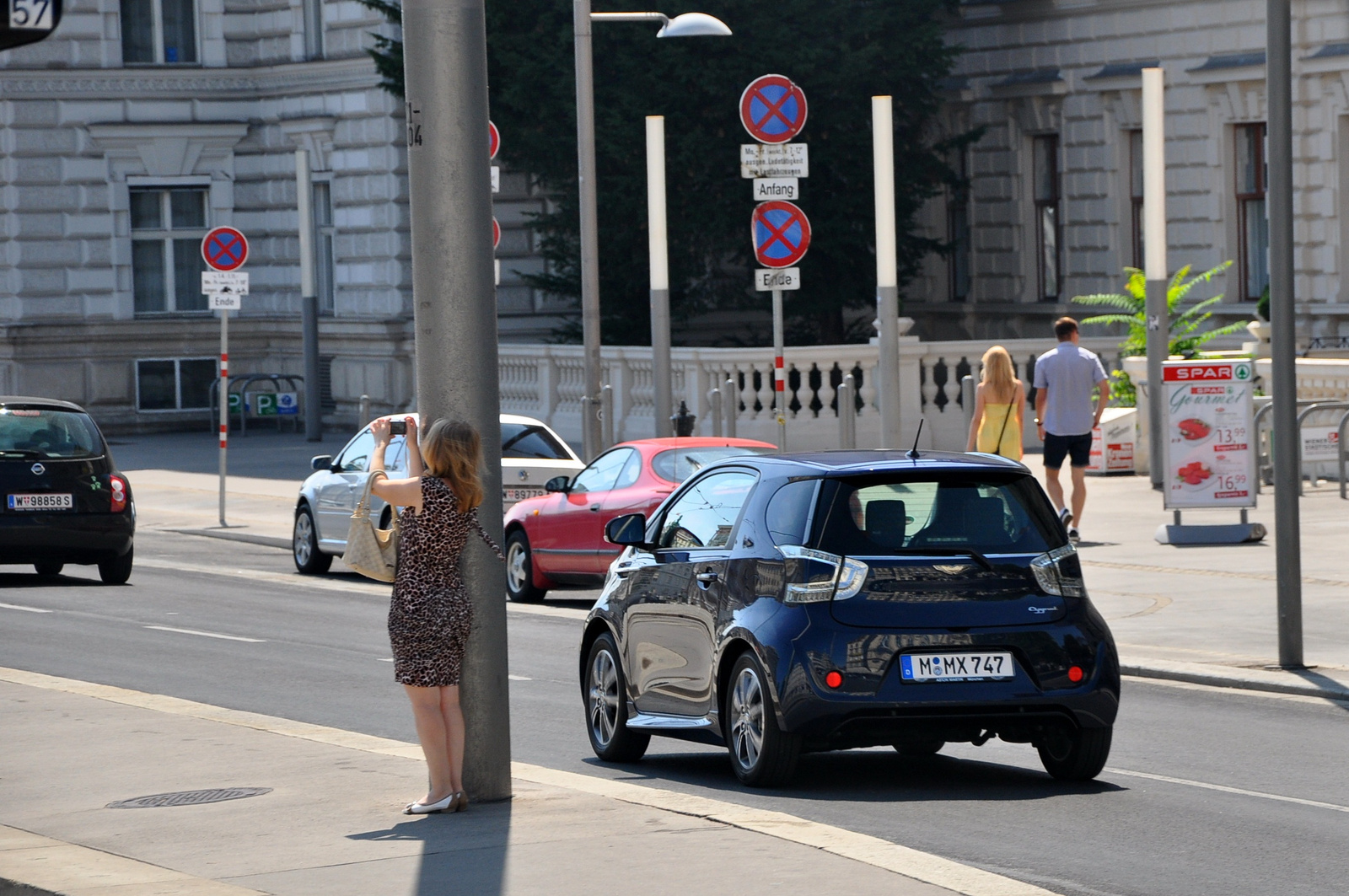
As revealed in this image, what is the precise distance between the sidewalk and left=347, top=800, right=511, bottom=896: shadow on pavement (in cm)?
Result: 599

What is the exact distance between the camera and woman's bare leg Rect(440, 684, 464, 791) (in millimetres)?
8906

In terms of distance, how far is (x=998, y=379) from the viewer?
20.2 m

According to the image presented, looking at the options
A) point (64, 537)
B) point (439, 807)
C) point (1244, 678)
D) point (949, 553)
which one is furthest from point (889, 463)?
point (64, 537)

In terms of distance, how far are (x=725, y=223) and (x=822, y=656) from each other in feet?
82.6

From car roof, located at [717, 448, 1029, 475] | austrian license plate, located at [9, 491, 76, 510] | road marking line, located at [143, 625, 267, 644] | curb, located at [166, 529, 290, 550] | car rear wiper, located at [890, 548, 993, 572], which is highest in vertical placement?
car roof, located at [717, 448, 1029, 475]

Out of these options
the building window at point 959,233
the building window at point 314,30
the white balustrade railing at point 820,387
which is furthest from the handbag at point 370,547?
the building window at point 314,30

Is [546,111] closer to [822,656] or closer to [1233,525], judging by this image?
[1233,525]

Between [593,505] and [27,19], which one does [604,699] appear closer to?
[27,19]

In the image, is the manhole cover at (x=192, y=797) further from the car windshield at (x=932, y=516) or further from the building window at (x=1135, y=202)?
the building window at (x=1135, y=202)

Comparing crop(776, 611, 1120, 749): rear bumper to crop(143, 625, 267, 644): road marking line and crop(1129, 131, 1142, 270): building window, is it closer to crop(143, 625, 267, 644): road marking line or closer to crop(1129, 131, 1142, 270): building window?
crop(143, 625, 267, 644): road marking line

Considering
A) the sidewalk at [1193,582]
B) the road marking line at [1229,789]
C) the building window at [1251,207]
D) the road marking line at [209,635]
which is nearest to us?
the road marking line at [1229,789]

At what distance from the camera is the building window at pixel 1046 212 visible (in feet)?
128

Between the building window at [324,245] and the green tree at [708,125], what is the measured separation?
284 inches

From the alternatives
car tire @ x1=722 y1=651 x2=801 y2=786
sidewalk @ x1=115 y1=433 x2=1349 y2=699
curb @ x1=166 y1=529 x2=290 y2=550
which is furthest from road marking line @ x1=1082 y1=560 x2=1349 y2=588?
curb @ x1=166 y1=529 x2=290 y2=550
